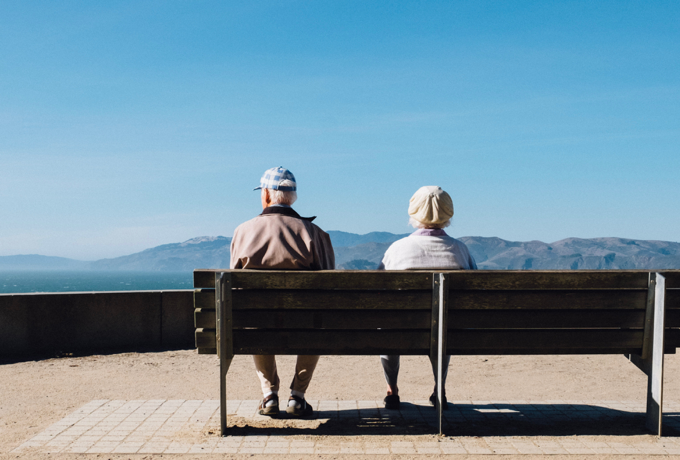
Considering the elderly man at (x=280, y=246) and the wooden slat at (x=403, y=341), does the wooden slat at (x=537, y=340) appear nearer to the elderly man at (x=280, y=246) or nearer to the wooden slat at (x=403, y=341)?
the wooden slat at (x=403, y=341)

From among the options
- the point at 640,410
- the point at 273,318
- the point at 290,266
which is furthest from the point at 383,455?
the point at 640,410

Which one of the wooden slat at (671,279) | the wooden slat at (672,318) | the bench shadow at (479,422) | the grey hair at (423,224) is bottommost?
the bench shadow at (479,422)

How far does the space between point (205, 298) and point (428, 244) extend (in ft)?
5.30

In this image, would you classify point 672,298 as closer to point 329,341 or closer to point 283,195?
point 329,341

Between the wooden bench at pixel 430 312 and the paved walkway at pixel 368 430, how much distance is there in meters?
0.27

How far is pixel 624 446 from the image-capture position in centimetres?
381

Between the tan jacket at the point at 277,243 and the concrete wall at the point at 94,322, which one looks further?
the concrete wall at the point at 94,322

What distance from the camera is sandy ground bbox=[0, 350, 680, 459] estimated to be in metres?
5.44

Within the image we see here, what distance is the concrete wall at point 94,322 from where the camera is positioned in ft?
25.0

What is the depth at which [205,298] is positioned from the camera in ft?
12.9

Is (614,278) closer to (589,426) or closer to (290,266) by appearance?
(589,426)

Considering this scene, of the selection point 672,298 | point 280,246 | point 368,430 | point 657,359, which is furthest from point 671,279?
point 280,246

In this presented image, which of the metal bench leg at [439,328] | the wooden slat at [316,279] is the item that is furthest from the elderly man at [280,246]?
the metal bench leg at [439,328]

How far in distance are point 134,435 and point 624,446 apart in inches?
122
